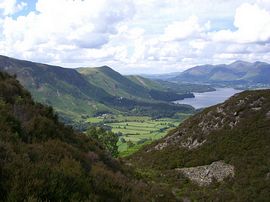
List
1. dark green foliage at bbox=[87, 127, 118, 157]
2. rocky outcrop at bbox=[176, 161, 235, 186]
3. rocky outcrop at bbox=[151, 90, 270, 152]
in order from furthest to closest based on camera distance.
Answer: dark green foliage at bbox=[87, 127, 118, 157] < rocky outcrop at bbox=[151, 90, 270, 152] < rocky outcrop at bbox=[176, 161, 235, 186]

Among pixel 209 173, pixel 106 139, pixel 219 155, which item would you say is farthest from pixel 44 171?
pixel 106 139

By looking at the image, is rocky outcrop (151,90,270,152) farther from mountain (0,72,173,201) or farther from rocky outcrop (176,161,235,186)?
mountain (0,72,173,201)

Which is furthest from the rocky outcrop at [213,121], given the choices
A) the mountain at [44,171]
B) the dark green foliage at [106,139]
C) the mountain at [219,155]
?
the mountain at [44,171]

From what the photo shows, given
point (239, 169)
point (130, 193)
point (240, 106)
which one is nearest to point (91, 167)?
point (130, 193)

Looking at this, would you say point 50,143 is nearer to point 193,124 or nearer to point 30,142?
point 30,142

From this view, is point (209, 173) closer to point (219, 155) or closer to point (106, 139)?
point (219, 155)

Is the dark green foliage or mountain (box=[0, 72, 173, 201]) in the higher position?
mountain (box=[0, 72, 173, 201])

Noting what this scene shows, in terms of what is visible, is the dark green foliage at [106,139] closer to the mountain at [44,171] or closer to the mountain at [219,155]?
the mountain at [219,155]

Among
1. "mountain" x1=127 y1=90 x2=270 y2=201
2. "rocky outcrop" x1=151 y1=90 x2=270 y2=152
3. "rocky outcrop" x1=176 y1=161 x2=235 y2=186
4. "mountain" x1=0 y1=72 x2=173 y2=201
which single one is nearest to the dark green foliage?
"mountain" x1=127 y1=90 x2=270 y2=201

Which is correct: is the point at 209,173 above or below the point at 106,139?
above
